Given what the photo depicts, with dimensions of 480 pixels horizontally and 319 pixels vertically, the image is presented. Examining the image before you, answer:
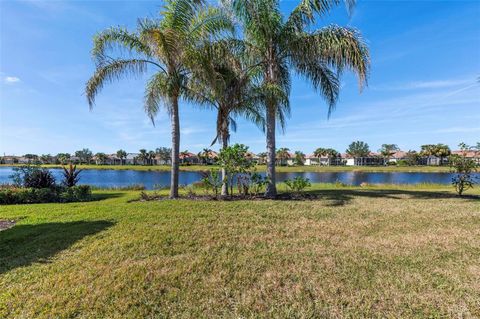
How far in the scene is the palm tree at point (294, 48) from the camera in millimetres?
9195

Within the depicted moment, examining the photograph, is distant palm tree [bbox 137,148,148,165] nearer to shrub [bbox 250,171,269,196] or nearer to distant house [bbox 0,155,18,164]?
distant house [bbox 0,155,18,164]

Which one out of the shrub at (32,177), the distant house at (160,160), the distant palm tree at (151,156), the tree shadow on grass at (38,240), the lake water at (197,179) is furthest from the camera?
the distant palm tree at (151,156)

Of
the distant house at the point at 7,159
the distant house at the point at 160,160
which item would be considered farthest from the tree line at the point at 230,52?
the distant house at the point at 7,159

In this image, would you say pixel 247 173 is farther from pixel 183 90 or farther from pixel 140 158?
pixel 140 158

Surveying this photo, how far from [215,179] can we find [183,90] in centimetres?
406

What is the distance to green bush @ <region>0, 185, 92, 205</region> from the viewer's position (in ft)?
34.8

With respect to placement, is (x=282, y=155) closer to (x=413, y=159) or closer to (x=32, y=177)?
(x=413, y=159)

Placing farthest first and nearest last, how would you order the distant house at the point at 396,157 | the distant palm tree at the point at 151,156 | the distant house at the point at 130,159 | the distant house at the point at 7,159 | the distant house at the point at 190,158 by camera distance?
the distant house at the point at 130,159
the distant house at the point at 7,159
the distant palm tree at the point at 151,156
the distant house at the point at 190,158
the distant house at the point at 396,157

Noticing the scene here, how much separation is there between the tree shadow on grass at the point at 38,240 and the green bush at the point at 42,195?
5.01m

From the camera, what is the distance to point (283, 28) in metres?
A: 9.84

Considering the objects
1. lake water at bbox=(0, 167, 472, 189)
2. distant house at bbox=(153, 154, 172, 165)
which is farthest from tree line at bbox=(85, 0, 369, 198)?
distant house at bbox=(153, 154, 172, 165)

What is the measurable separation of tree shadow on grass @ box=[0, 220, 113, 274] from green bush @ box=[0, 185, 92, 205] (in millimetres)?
5007

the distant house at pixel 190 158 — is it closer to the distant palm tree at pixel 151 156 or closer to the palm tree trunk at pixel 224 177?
the distant palm tree at pixel 151 156

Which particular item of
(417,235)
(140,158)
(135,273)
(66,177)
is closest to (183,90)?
(66,177)
